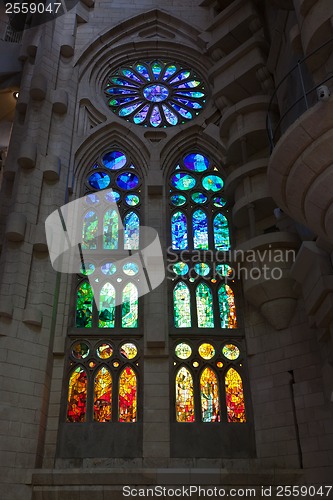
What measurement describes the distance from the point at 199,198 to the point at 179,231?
0.94m

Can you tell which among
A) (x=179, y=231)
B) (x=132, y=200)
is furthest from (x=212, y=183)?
(x=132, y=200)

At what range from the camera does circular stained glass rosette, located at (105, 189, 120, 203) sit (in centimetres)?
1145

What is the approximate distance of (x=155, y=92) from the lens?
13148 millimetres

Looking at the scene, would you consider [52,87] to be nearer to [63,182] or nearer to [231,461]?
[63,182]

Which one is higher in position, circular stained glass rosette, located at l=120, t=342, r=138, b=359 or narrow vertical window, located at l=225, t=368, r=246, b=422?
circular stained glass rosette, located at l=120, t=342, r=138, b=359

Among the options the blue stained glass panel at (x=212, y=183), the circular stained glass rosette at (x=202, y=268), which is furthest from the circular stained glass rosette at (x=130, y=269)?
the blue stained glass panel at (x=212, y=183)

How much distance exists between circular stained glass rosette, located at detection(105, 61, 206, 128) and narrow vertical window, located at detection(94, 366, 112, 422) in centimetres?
592

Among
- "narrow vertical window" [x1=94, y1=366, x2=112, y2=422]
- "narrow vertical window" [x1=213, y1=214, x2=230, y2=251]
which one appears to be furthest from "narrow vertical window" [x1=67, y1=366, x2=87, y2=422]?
"narrow vertical window" [x1=213, y1=214, x2=230, y2=251]

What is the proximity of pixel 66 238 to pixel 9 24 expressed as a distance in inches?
335

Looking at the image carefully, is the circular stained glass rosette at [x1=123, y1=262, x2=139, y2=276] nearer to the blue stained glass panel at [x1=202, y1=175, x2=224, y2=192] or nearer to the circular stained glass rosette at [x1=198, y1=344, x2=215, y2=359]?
the circular stained glass rosette at [x1=198, y1=344, x2=215, y2=359]

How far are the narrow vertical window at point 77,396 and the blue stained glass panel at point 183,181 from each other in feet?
14.5

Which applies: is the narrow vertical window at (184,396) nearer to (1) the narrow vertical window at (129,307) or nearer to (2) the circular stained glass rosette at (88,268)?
(1) the narrow vertical window at (129,307)

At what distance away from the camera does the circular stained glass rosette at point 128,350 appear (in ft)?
31.4

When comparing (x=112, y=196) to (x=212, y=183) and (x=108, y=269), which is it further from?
(x=212, y=183)
